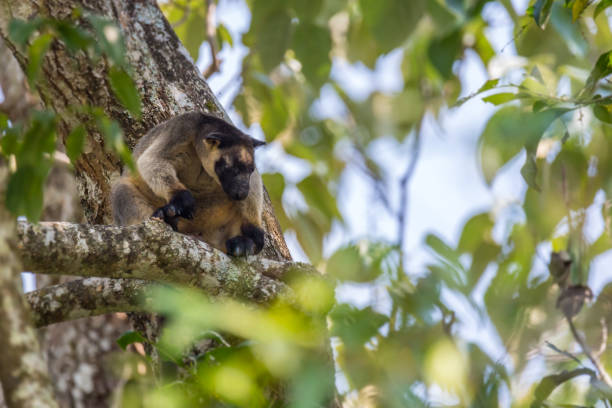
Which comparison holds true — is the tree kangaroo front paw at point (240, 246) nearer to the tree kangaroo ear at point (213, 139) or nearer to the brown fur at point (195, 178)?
the brown fur at point (195, 178)

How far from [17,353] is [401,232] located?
498 centimetres

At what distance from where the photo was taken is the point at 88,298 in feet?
12.5

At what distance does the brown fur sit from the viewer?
15.8 ft

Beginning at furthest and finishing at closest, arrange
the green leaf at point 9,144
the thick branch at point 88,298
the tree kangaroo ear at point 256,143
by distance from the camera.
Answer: the tree kangaroo ear at point 256,143 → the thick branch at point 88,298 → the green leaf at point 9,144

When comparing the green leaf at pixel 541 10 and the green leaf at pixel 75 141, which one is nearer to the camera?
the green leaf at pixel 75 141

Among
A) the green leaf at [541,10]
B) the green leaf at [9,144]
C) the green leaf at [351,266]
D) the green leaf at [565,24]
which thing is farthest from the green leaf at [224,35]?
the green leaf at [9,144]

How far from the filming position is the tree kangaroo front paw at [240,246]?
4230 mm

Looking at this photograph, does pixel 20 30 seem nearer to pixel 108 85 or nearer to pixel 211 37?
pixel 108 85

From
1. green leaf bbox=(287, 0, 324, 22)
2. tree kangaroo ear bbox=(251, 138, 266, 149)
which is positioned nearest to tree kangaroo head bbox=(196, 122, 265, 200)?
tree kangaroo ear bbox=(251, 138, 266, 149)

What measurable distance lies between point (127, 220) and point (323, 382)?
3.43m

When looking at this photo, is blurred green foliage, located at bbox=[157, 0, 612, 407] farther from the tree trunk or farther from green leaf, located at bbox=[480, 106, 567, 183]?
the tree trunk

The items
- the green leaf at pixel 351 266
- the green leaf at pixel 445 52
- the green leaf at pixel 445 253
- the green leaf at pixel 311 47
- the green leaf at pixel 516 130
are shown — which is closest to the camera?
the green leaf at pixel 445 253

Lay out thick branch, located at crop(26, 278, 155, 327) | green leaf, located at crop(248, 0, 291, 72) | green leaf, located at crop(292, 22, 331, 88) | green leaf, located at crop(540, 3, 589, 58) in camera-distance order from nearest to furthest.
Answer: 1. thick branch, located at crop(26, 278, 155, 327)
2. green leaf, located at crop(540, 3, 589, 58)
3. green leaf, located at crop(248, 0, 291, 72)
4. green leaf, located at crop(292, 22, 331, 88)

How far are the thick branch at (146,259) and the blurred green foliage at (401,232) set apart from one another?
33 centimetres
